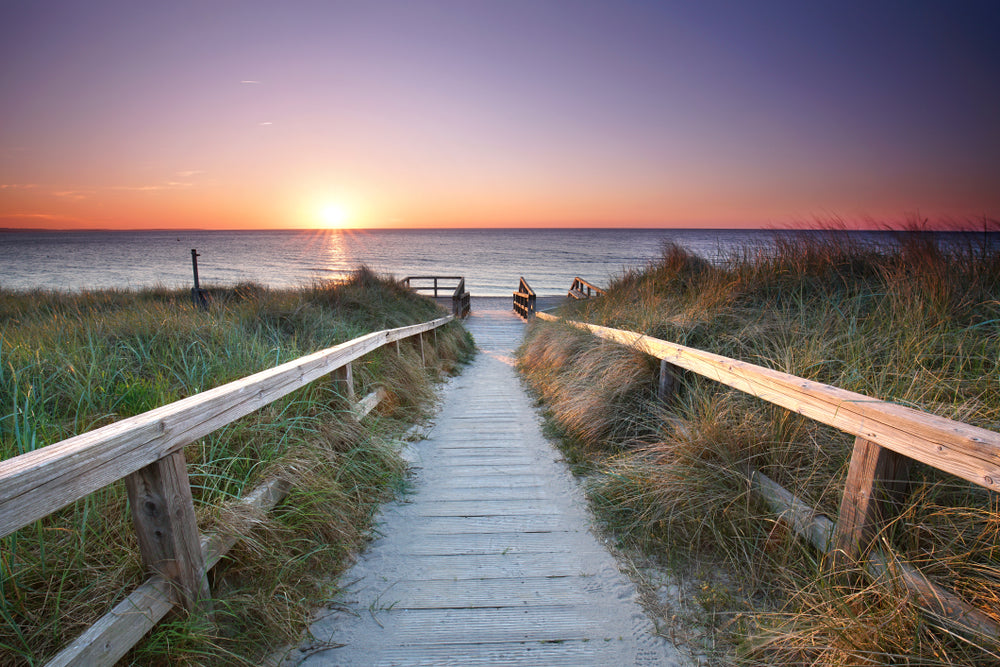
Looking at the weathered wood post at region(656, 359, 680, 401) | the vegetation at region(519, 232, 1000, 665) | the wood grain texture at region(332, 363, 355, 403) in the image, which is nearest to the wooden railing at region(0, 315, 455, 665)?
the wood grain texture at region(332, 363, 355, 403)

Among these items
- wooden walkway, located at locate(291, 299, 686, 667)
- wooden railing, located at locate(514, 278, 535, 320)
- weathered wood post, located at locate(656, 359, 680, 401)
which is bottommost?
wooden walkway, located at locate(291, 299, 686, 667)

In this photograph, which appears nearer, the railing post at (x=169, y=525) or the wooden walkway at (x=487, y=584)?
the railing post at (x=169, y=525)

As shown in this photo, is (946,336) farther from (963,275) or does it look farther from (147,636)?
(147,636)

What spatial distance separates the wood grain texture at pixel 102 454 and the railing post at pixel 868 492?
263cm

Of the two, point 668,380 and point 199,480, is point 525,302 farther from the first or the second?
point 199,480

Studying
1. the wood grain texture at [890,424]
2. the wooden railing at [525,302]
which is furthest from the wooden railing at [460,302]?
the wood grain texture at [890,424]

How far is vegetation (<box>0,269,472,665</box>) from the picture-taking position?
156 centimetres

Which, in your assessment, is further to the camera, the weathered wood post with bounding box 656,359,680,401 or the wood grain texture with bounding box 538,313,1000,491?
the weathered wood post with bounding box 656,359,680,401

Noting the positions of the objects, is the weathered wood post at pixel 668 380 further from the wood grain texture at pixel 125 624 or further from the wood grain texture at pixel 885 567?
the wood grain texture at pixel 125 624

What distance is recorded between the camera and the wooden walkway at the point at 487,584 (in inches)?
77.7

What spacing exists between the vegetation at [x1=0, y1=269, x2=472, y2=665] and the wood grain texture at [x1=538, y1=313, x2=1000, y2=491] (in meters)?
2.48

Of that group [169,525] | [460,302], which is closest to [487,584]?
[169,525]

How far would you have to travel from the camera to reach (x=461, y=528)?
116 inches

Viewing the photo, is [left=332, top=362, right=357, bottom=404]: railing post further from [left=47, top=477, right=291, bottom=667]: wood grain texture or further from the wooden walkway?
[left=47, top=477, right=291, bottom=667]: wood grain texture
